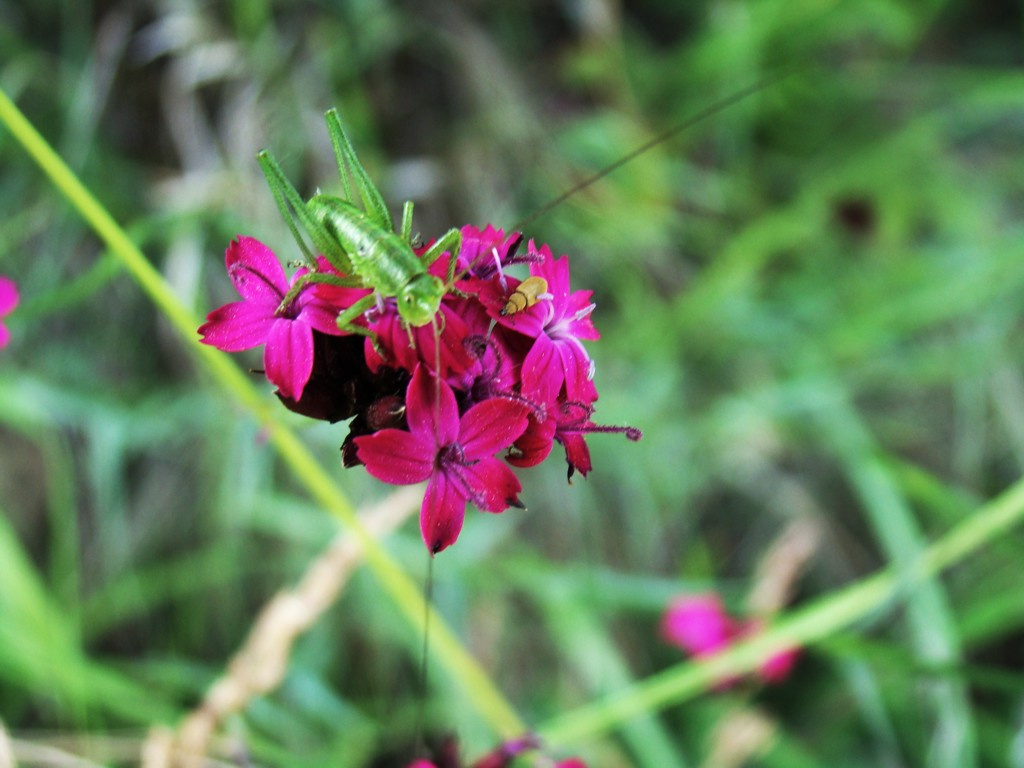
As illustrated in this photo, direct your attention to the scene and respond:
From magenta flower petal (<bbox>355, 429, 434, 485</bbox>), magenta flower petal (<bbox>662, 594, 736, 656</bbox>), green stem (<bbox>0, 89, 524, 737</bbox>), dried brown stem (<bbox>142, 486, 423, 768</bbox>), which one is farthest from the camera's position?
magenta flower petal (<bbox>662, 594, 736, 656</bbox>)

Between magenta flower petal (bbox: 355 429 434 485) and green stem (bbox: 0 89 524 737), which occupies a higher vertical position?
green stem (bbox: 0 89 524 737)

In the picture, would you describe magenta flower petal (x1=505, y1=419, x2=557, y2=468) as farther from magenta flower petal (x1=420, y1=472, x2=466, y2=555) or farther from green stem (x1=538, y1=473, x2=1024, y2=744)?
green stem (x1=538, y1=473, x2=1024, y2=744)

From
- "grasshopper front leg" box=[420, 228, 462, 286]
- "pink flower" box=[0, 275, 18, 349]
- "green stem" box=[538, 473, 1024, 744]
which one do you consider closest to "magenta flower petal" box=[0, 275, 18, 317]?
"pink flower" box=[0, 275, 18, 349]

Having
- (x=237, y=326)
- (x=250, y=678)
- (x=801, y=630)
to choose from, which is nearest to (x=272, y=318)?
(x=237, y=326)

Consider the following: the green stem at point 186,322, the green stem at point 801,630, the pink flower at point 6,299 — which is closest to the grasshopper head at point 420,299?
the green stem at point 186,322

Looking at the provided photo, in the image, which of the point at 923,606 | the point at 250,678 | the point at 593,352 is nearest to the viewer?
the point at 250,678

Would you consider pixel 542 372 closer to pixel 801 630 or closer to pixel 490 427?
pixel 490 427
